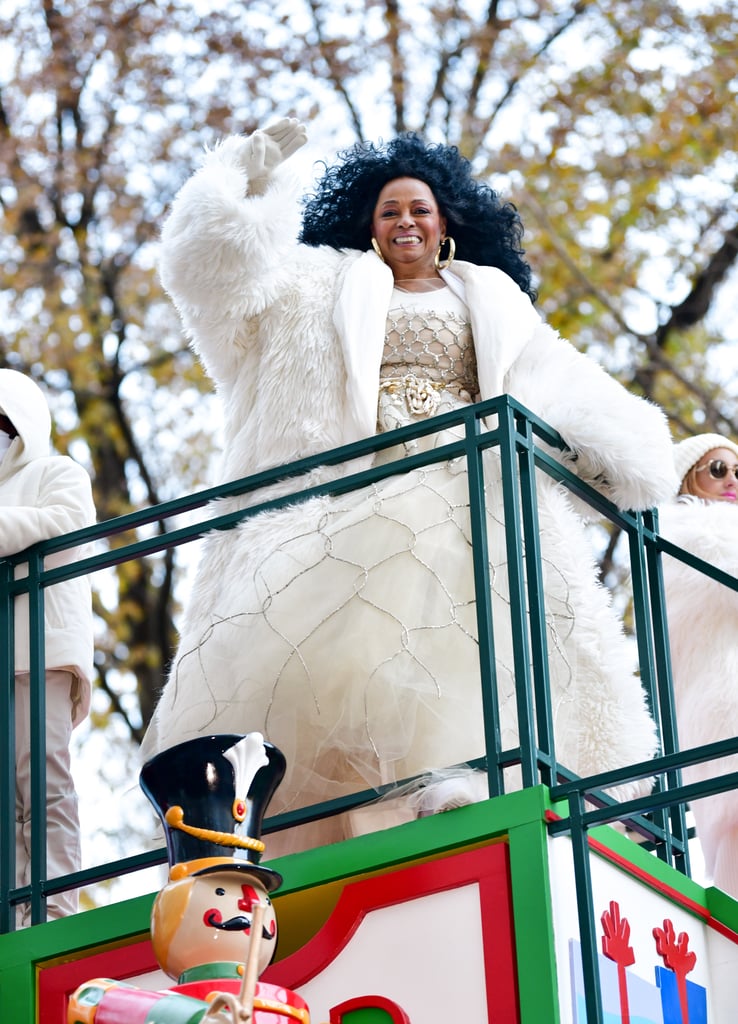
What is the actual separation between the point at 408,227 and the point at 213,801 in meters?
2.58

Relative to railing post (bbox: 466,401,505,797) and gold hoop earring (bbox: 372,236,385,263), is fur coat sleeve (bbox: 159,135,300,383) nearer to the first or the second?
gold hoop earring (bbox: 372,236,385,263)

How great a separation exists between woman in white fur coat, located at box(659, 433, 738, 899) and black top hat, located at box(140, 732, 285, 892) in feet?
8.37

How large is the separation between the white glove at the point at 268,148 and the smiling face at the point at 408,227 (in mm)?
329

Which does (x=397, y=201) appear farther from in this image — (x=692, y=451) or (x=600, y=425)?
(x=692, y=451)

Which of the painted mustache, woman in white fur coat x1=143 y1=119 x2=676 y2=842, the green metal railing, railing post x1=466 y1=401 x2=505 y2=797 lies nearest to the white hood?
woman in white fur coat x1=143 y1=119 x2=676 y2=842

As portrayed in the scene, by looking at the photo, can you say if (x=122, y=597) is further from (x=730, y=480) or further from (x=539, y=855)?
(x=539, y=855)

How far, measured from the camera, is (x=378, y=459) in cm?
625

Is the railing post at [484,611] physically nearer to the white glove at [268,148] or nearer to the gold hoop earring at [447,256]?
the gold hoop earring at [447,256]

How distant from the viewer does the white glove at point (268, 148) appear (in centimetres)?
672

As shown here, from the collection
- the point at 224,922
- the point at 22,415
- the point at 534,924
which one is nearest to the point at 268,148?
the point at 22,415

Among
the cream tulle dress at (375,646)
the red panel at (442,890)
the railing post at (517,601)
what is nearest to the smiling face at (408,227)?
the cream tulle dress at (375,646)

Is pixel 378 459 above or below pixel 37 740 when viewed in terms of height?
above

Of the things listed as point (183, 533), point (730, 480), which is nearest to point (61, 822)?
point (183, 533)

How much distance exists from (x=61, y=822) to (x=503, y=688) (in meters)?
1.48
